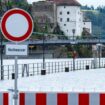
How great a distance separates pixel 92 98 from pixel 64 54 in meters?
113

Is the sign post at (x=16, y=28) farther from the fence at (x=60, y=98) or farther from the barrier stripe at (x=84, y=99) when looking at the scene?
the barrier stripe at (x=84, y=99)

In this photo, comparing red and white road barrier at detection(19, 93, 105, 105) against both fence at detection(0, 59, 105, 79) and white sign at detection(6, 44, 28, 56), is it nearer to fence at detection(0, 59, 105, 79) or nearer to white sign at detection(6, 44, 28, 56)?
white sign at detection(6, 44, 28, 56)

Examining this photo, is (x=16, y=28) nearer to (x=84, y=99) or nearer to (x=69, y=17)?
(x=84, y=99)

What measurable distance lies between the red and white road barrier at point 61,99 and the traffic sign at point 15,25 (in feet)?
2.56

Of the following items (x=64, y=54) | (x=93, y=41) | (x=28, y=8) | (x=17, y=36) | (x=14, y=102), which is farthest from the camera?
(x=28, y=8)

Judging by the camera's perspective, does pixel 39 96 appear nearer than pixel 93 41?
Yes

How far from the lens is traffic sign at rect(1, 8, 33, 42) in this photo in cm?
698

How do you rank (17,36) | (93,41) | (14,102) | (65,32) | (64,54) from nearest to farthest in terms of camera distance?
1. (14,102)
2. (17,36)
3. (93,41)
4. (64,54)
5. (65,32)

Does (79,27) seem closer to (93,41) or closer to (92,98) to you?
(93,41)

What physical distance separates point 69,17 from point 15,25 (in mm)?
158619

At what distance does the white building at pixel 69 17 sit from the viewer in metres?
158

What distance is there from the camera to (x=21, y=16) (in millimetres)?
7023

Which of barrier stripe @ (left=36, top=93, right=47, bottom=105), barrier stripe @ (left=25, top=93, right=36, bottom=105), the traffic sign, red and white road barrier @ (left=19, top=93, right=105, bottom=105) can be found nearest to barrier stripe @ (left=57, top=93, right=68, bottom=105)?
red and white road barrier @ (left=19, top=93, right=105, bottom=105)

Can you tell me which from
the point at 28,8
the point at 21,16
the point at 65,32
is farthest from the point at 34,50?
the point at 21,16
